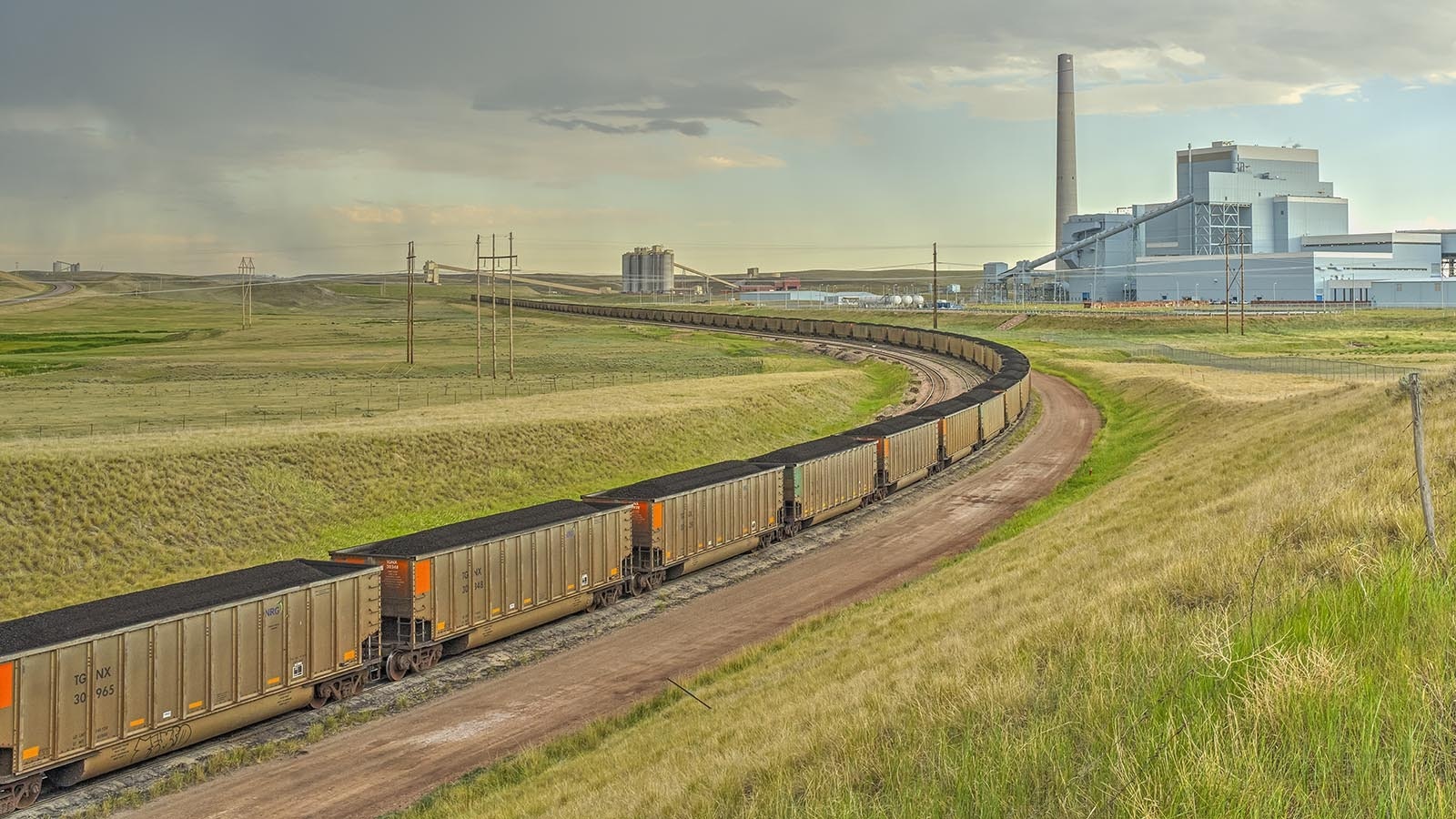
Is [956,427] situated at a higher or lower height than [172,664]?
higher

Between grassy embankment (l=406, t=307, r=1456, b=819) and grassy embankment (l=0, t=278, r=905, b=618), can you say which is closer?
grassy embankment (l=406, t=307, r=1456, b=819)

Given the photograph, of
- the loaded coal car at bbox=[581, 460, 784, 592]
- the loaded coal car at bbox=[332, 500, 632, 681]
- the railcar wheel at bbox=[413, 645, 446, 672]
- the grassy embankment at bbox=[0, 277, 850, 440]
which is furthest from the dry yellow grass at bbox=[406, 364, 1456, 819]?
the grassy embankment at bbox=[0, 277, 850, 440]

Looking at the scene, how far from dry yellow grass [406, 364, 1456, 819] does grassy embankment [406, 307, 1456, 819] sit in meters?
0.04

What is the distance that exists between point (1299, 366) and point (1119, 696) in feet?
254

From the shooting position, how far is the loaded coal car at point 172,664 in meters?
19.0

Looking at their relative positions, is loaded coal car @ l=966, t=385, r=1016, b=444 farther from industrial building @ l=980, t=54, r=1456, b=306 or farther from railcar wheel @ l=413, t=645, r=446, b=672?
industrial building @ l=980, t=54, r=1456, b=306

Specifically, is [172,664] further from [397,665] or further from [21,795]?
[397,665]

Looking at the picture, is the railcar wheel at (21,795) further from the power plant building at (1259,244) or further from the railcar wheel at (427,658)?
the power plant building at (1259,244)

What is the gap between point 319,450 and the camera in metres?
48.5

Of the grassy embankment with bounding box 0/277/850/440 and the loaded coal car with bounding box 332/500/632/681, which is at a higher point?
the grassy embankment with bounding box 0/277/850/440

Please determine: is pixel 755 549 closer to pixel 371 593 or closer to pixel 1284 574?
pixel 371 593

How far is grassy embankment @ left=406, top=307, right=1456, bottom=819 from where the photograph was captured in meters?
8.44

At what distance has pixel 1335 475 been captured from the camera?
22.6 metres

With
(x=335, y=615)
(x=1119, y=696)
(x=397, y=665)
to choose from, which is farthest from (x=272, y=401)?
(x=1119, y=696)
